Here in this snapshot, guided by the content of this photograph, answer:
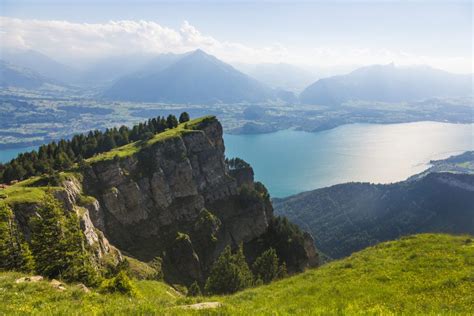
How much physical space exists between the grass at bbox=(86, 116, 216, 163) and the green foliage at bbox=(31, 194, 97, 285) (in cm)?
4199

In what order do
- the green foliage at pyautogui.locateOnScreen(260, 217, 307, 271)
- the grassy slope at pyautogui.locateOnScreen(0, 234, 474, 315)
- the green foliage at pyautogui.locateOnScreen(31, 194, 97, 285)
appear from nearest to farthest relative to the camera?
1. the grassy slope at pyautogui.locateOnScreen(0, 234, 474, 315)
2. the green foliage at pyautogui.locateOnScreen(31, 194, 97, 285)
3. the green foliage at pyautogui.locateOnScreen(260, 217, 307, 271)

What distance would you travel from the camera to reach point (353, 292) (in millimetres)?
20141

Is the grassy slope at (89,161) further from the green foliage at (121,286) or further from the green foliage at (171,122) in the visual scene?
the green foliage at (121,286)

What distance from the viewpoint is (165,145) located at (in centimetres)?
8925

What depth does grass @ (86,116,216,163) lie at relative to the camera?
77069 millimetres

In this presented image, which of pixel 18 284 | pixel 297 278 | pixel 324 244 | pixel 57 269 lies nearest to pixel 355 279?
pixel 297 278

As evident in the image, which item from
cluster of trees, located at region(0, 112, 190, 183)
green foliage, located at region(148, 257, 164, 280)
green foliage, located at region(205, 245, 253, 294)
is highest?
cluster of trees, located at region(0, 112, 190, 183)

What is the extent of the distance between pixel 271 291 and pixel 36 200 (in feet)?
139

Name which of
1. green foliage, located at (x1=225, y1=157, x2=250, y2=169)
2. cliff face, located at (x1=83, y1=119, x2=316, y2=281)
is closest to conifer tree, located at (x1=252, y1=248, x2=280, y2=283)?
cliff face, located at (x1=83, y1=119, x2=316, y2=281)

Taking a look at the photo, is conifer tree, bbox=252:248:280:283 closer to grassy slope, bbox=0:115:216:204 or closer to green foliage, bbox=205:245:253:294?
green foliage, bbox=205:245:253:294

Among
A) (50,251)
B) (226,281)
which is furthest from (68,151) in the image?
(50,251)

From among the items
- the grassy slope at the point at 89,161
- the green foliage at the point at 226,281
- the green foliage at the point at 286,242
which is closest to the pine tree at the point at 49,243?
the grassy slope at the point at 89,161

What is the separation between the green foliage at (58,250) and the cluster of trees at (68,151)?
3209 centimetres

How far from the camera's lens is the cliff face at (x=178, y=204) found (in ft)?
242
